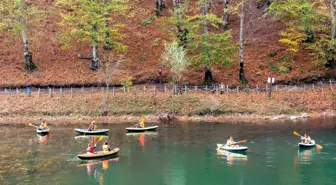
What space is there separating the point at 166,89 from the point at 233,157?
26.4 meters

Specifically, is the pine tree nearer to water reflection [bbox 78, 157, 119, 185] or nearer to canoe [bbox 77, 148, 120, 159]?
canoe [bbox 77, 148, 120, 159]

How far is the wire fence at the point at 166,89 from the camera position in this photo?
59375mm

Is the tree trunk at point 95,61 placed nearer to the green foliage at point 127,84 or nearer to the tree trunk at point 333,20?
the green foliage at point 127,84

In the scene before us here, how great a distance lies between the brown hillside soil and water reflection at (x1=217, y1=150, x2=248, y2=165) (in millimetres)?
27081

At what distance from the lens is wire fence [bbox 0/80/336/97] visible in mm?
59375

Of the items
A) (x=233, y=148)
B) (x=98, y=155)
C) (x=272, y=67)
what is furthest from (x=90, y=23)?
(x=233, y=148)

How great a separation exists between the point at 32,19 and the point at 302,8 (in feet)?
148

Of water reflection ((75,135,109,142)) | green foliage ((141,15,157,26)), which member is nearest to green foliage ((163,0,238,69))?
green foliage ((141,15,157,26))

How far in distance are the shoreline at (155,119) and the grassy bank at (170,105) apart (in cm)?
22

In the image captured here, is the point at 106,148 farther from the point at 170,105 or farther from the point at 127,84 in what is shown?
the point at 127,84

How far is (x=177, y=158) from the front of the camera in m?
35.9

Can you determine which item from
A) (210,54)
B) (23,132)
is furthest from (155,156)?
(210,54)

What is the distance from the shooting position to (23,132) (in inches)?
1859

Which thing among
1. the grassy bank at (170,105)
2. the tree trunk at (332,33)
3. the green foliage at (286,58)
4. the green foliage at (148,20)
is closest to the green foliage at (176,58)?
the grassy bank at (170,105)
